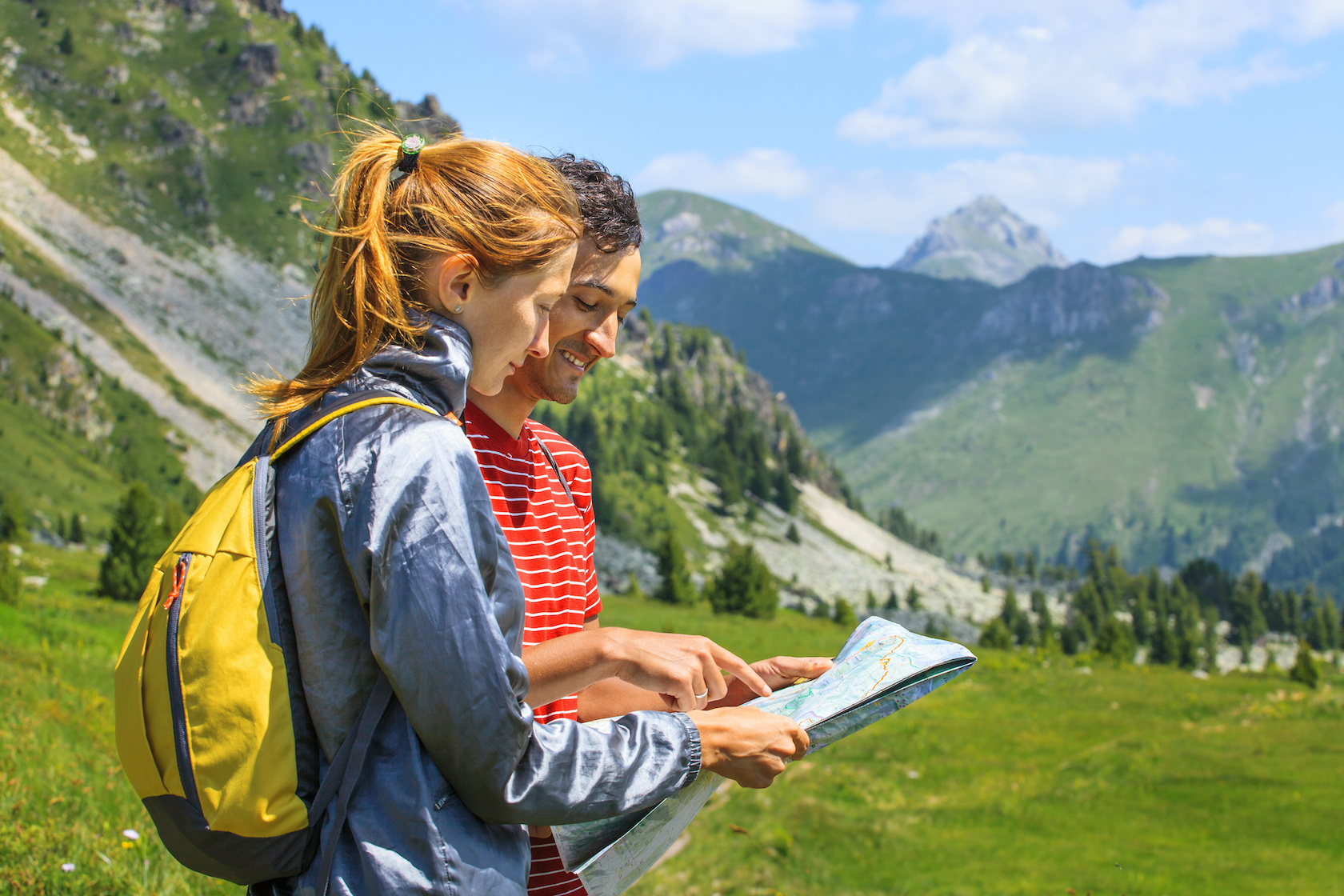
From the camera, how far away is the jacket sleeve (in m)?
2.02

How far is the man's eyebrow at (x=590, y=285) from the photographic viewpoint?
11.4 ft

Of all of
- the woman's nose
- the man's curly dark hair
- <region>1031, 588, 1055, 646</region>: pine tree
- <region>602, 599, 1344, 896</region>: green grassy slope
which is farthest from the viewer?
<region>1031, 588, 1055, 646</region>: pine tree

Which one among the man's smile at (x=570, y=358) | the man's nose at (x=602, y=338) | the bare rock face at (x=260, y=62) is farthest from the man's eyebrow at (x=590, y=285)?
the bare rock face at (x=260, y=62)

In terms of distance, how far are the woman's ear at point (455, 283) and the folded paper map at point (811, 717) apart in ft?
4.49

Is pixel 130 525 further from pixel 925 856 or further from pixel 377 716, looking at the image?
pixel 377 716

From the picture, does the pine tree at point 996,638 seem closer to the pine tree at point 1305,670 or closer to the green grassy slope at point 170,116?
the pine tree at point 1305,670

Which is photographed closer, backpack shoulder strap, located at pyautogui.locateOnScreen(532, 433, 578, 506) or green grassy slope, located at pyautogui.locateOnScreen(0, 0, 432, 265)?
backpack shoulder strap, located at pyautogui.locateOnScreen(532, 433, 578, 506)

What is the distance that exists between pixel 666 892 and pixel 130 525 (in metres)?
30.3

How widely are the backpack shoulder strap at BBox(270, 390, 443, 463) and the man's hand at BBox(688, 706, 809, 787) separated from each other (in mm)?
1065

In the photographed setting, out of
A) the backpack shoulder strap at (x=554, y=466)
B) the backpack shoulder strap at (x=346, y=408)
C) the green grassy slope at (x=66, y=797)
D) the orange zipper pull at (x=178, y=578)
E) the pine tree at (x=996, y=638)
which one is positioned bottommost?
the pine tree at (x=996, y=638)

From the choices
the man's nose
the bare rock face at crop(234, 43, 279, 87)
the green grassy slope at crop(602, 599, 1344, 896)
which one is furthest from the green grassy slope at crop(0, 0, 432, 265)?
the man's nose

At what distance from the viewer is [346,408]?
2.15m

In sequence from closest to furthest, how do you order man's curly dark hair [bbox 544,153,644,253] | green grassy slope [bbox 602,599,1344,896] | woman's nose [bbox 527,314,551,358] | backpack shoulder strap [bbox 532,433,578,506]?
woman's nose [bbox 527,314,551,358]
man's curly dark hair [bbox 544,153,644,253]
backpack shoulder strap [bbox 532,433,578,506]
green grassy slope [bbox 602,599,1344,896]

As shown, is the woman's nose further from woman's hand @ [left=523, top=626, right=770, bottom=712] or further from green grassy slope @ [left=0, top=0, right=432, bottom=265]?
green grassy slope @ [left=0, top=0, right=432, bottom=265]
